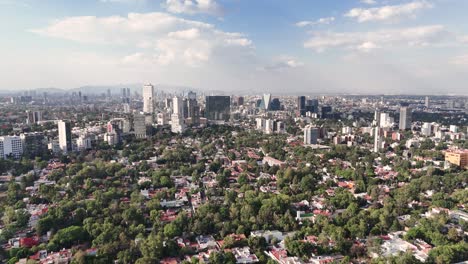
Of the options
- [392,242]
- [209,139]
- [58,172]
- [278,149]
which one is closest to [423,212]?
[392,242]

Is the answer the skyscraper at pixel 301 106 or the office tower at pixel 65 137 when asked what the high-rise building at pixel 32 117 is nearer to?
the office tower at pixel 65 137

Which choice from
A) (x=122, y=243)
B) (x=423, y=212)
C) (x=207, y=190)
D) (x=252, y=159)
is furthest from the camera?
(x=252, y=159)

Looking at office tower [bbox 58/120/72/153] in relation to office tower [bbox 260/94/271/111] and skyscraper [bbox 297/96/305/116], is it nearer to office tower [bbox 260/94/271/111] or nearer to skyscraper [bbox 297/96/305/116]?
skyscraper [bbox 297/96/305/116]

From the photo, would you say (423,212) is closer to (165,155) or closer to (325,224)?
(325,224)

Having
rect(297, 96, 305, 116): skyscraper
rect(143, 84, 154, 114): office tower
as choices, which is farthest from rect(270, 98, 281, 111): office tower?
rect(143, 84, 154, 114): office tower

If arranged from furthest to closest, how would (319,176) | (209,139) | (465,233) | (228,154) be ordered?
1. (209,139)
2. (228,154)
3. (319,176)
4. (465,233)
